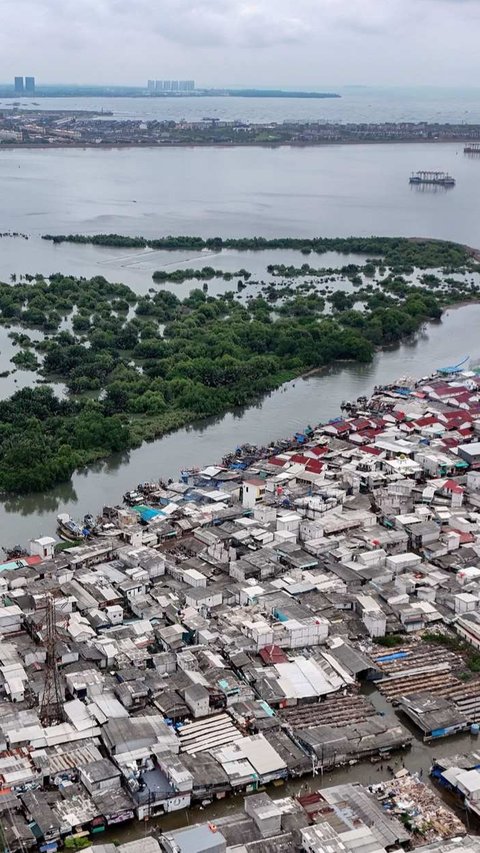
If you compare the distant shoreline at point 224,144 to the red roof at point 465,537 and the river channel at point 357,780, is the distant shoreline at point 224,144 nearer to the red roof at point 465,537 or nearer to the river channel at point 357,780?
the red roof at point 465,537

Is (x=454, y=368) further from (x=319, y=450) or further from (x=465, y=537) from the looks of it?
(x=465, y=537)

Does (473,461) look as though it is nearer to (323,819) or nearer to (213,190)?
(323,819)

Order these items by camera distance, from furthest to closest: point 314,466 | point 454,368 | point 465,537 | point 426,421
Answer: point 454,368
point 426,421
point 314,466
point 465,537

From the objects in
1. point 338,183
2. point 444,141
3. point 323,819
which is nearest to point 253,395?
point 323,819

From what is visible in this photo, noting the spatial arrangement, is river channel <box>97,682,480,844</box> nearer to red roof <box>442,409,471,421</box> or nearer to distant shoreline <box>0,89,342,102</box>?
red roof <box>442,409,471,421</box>

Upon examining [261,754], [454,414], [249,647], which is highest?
[454,414]

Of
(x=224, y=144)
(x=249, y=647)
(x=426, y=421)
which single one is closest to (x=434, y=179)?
(x=224, y=144)

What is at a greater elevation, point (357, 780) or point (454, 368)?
point (454, 368)
